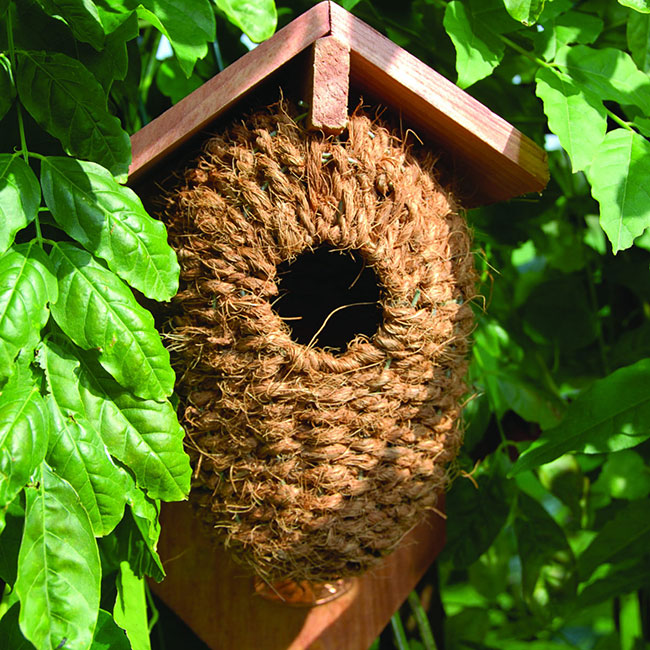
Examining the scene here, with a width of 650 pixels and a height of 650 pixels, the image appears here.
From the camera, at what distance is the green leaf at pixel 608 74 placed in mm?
818

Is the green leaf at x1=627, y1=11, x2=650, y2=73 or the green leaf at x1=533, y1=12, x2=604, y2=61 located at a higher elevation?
the green leaf at x1=627, y1=11, x2=650, y2=73

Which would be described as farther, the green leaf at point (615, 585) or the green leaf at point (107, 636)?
the green leaf at point (615, 585)

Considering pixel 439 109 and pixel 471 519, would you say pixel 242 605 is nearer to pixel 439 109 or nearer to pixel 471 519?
pixel 471 519

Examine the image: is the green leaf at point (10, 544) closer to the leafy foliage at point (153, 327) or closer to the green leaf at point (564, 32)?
the leafy foliage at point (153, 327)

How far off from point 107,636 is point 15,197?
0.39m

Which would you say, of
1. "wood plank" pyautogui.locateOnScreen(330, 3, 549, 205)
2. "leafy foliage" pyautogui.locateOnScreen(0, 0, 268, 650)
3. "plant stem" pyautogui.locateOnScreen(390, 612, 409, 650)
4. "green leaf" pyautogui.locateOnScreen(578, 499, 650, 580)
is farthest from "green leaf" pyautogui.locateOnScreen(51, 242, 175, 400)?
"plant stem" pyautogui.locateOnScreen(390, 612, 409, 650)

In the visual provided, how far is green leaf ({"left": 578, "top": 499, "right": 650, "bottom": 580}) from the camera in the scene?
3.24 ft

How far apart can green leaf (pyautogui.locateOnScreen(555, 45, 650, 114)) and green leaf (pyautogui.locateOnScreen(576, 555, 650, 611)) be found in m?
0.62

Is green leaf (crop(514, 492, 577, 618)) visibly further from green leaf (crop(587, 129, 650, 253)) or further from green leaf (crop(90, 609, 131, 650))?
green leaf (crop(90, 609, 131, 650))

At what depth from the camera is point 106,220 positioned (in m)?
0.65

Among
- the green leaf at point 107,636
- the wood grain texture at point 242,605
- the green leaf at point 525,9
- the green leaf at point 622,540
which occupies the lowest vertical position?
the green leaf at point 107,636

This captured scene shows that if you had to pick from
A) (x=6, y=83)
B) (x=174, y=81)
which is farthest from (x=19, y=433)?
(x=174, y=81)

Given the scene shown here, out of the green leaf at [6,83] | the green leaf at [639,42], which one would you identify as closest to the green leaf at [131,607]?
the green leaf at [6,83]

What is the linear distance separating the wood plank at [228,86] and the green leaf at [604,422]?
459mm
